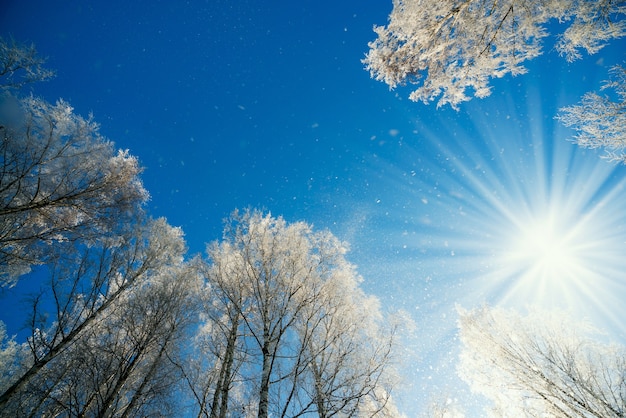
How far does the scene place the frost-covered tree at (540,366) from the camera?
7309 millimetres

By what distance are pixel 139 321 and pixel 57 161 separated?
4.67 meters

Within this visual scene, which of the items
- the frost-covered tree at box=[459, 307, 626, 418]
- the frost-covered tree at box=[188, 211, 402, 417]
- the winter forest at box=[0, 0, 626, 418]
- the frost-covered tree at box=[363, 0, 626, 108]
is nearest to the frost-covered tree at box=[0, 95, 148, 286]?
the winter forest at box=[0, 0, 626, 418]

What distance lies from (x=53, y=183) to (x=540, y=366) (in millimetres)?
15752

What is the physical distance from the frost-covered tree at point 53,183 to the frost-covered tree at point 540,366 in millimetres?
13743

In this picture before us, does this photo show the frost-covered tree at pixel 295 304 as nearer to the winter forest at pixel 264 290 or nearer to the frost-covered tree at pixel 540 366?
the winter forest at pixel 264 290

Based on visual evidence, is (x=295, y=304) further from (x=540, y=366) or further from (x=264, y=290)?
(x=540, y=366)

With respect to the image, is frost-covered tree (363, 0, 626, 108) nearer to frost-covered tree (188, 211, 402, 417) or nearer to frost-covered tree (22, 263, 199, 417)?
frost-covered tree (188, 211, 402, 417)

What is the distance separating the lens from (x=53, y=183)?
686cm

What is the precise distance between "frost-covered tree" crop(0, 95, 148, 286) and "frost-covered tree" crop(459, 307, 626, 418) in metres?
13.7

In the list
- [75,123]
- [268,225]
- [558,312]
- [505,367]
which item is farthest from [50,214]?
[558,312]

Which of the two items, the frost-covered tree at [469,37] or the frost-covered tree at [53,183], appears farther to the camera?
the frost-covered tree at [53,183]

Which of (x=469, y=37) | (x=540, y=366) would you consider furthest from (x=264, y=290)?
(x=540, y=366)

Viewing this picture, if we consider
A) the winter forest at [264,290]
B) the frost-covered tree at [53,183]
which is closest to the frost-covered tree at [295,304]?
the winter forest at [264,290]

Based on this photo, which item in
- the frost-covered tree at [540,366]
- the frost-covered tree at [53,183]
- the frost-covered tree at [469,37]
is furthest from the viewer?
the frost-covered tree at [540,366]
